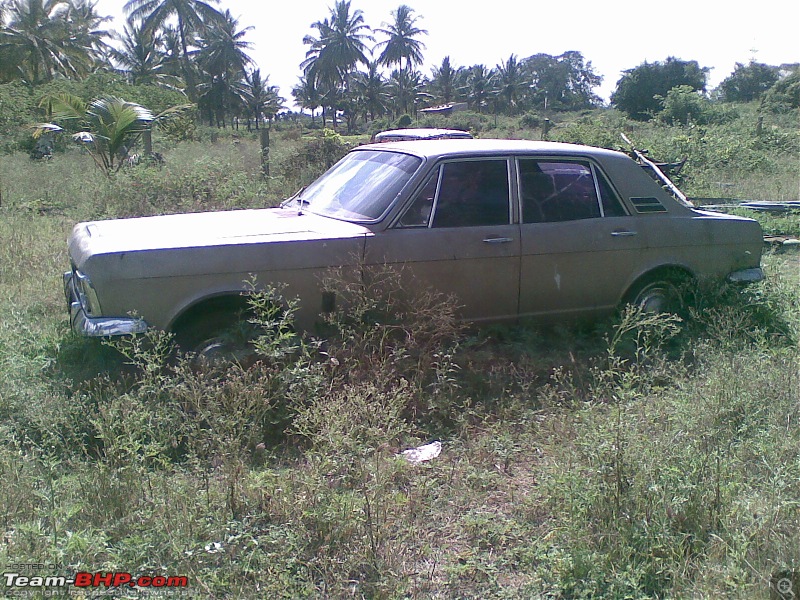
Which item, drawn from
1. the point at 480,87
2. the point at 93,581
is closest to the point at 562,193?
the point at 93,581

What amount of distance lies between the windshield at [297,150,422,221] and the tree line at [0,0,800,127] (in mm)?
26282

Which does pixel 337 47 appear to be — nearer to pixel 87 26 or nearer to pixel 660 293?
pixel 87 26

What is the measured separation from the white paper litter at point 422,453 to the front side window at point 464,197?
1520 mm

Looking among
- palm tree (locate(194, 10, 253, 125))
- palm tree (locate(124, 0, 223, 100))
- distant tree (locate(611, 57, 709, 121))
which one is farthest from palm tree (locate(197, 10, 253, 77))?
distant tree (locate(611, 57, 709, 121))

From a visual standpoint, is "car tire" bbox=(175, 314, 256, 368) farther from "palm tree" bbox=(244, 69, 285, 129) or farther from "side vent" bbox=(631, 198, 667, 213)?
"palm tree" bbox=(244, 69, 285, 129)

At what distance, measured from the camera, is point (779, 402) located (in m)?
3.83

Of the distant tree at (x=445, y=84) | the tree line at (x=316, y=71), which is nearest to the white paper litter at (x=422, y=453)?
the tree line at (x=316, y=71)

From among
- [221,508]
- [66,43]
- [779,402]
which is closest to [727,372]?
[779,402]

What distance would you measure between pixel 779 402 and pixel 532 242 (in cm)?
184

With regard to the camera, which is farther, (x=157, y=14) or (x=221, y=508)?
(x=157, y=14)

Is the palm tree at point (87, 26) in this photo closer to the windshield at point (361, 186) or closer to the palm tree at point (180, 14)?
the palm tree at point (180, 14)

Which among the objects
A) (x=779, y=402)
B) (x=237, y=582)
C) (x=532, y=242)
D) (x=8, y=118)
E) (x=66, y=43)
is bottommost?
(x=237, y=582)

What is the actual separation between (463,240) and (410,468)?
1766mm

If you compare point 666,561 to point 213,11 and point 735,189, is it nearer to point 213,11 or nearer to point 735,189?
Result: point 735,189
